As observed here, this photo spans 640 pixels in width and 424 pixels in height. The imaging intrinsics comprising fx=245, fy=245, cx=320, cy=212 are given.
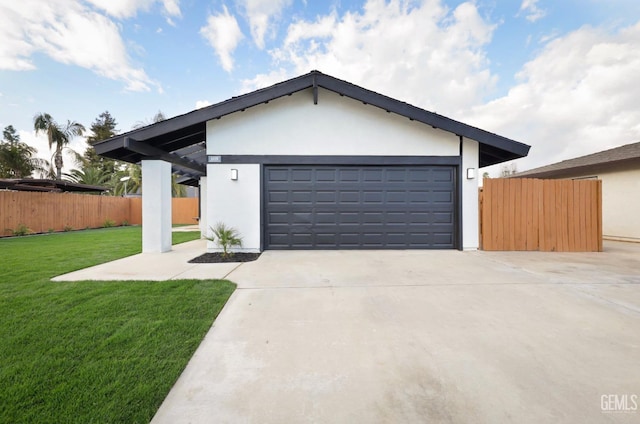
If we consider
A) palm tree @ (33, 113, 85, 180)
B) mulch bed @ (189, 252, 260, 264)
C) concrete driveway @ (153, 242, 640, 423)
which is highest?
palm tree @ (33, 113, 85, 180)

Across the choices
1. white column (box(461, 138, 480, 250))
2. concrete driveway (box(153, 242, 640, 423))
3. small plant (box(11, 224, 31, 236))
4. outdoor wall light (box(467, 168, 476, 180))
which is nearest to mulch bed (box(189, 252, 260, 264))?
concrete driveway (box(153, 242, 640, 423))

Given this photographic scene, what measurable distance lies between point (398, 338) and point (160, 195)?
6.37m

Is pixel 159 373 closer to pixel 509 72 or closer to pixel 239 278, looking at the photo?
pixel 239 278

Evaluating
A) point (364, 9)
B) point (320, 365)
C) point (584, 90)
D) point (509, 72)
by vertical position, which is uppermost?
point (364, 9)

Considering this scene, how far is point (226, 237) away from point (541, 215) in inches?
315

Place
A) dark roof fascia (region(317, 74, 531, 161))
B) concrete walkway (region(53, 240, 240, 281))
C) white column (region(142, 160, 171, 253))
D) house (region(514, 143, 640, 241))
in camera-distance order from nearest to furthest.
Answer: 1. concrete walkway (region(53, 240, 240, 281))
2. dark roof fascia (region(317, 74, 531, 161))
3. white column (region(142, 160, 171, 253))
4. house (region(514, 143, 640, 241))

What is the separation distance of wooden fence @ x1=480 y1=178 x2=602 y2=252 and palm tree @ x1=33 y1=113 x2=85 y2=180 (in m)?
28.6

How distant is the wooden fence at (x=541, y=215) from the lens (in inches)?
250

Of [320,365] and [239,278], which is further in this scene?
[239,278]

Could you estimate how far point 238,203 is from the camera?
6.39 meters

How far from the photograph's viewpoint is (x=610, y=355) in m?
1.96

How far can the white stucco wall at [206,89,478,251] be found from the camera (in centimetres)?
638

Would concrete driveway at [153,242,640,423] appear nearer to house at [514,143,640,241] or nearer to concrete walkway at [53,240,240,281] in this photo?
concrete walkway at [53,240,240,281]

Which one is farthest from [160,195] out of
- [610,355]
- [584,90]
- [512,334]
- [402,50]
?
[584,90]
